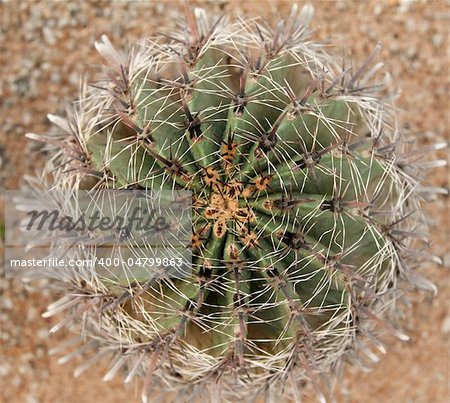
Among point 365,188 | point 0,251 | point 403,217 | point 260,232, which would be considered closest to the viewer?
point 260,232

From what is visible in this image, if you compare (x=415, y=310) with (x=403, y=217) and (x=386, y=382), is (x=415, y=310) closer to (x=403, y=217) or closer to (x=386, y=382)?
(x=386, y=382)

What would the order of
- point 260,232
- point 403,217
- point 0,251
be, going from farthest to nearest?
point 0,251
point 403,217
point 260,232

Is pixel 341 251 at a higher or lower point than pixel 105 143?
lower

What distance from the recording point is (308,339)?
1.36 m

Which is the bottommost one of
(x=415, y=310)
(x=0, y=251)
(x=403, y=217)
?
(x=415, y=310)

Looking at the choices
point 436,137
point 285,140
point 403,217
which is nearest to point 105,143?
point 285,140

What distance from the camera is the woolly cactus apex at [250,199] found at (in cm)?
129

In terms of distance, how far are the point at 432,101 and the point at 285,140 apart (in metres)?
1.28

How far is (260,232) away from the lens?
127 centimetres

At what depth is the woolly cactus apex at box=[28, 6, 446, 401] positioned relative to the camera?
1.29 m

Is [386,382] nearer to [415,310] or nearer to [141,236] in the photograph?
[415,310]

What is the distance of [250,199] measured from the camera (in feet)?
4.25

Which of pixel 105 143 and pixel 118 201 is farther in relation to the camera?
pixel 105 143

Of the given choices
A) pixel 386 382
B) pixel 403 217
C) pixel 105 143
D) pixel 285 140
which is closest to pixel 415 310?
pixel 386 382
